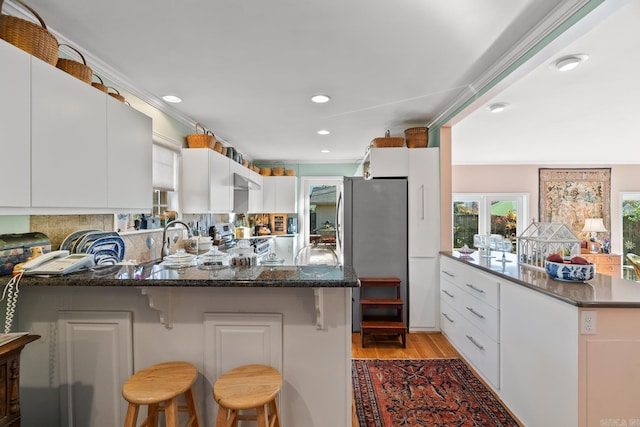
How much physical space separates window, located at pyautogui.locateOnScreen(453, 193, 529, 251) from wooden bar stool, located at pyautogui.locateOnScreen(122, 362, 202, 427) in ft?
20.3

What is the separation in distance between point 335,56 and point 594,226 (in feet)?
20.9

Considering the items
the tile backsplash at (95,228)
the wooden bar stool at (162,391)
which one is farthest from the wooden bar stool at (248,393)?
the tile backsplash at (95,228)

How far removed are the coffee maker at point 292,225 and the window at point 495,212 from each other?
3371 millimetres

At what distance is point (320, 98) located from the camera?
283 centimetres

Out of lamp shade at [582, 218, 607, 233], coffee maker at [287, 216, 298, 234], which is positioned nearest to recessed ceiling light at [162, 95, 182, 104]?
coffee maker at [287, 216, 298, 234]

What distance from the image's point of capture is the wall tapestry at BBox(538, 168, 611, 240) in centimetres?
605

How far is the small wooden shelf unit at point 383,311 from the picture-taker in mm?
3105

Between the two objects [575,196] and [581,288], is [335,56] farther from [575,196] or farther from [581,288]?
[575,196]

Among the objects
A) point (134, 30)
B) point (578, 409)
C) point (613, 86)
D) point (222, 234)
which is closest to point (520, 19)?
point (613, 86)

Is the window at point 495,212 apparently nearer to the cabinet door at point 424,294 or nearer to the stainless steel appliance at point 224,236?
the cabinet door at point 424,294

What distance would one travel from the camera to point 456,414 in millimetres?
2047

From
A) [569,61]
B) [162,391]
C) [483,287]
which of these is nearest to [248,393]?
[162,391]

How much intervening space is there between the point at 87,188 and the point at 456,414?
2635 mm

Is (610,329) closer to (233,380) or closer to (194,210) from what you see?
(233,380)
